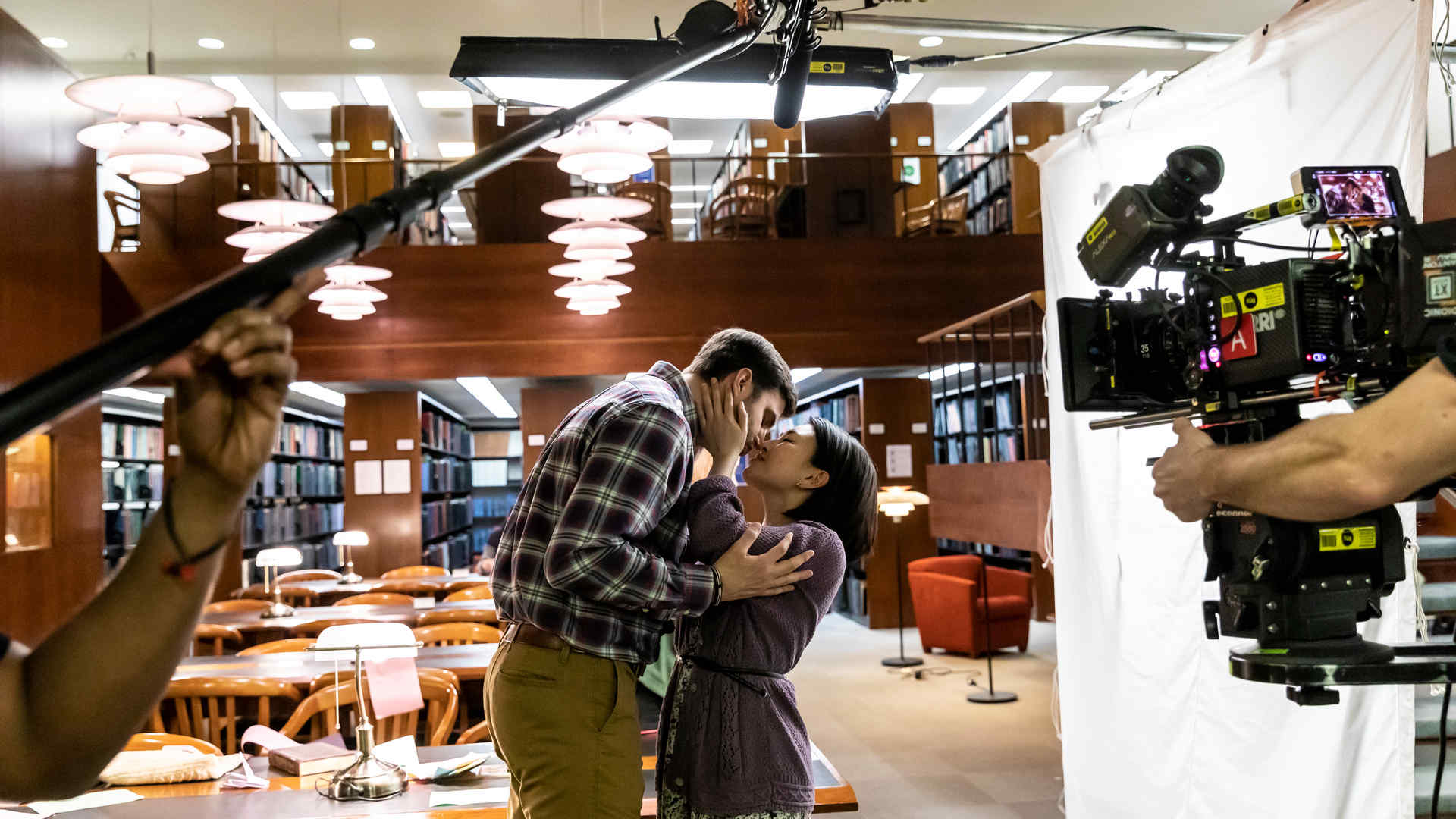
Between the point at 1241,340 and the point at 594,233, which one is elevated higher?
the point at 594,233

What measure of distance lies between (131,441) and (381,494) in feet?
7.12

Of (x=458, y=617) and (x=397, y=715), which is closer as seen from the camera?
(x=397, y=715)

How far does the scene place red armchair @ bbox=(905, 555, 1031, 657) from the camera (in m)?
8.76

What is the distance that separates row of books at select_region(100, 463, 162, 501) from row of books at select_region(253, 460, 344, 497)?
847 millimetres

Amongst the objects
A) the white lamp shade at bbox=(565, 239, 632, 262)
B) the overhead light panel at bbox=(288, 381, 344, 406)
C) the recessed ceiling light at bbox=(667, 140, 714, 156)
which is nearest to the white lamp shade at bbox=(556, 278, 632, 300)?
the white lamp shade at bbox=(565, 239, 632, 262)

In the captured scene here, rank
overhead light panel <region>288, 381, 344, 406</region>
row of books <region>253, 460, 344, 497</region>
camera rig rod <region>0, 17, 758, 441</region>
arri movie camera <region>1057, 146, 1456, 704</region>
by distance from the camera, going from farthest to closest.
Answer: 1. row of books <region>253, 460, 344, 497</region>
2. overhead light panel <region>288, 381, 344, 406</region>
3. arri movie camera <region>1057, 146, 1456, 704</region>
4. camera rig rod <region>0, 17, 758, 441</region>

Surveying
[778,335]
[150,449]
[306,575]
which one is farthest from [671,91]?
[150,449]

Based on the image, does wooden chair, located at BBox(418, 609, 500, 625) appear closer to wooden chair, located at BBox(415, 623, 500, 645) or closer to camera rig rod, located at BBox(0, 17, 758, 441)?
wooden chair, located at BBox(415, 623, 500, 645)

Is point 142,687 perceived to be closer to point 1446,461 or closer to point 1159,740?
point 1446,461

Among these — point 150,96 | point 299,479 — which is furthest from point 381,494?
point 150,96

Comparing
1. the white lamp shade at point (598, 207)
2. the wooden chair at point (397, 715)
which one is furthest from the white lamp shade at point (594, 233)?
the wooden chair at point (397, 715)

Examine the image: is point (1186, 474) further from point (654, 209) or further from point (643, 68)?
point (654, 209)

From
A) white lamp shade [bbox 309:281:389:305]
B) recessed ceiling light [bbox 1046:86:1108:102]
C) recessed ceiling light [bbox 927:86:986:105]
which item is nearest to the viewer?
white lamp shade [bbox 309:281:389:305]

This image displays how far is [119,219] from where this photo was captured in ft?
31.1
